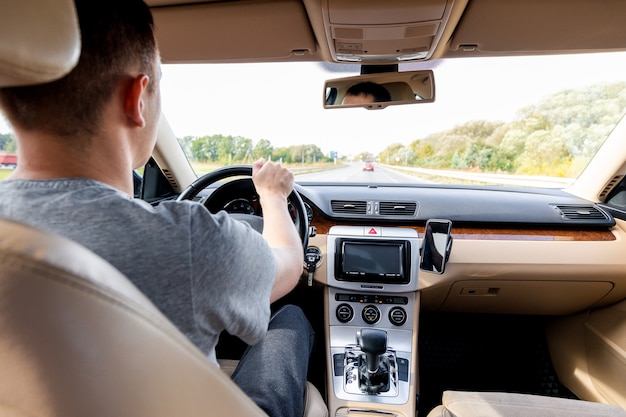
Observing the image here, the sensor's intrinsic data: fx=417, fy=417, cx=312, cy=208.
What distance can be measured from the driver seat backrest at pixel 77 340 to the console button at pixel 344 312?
2.03 meters

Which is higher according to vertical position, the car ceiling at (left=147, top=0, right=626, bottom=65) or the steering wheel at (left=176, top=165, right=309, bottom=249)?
the car ceiling at (left=147, top=0, right=626, bottom=65)

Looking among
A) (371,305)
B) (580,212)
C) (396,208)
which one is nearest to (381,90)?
(396,208)

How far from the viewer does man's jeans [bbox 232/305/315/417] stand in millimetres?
1610

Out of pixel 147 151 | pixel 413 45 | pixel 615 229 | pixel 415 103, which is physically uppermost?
pixel 413 45

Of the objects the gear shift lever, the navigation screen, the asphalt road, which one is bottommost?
the gear shift lever

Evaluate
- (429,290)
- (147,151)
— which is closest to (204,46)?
(147,151)

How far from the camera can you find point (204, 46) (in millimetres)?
2465

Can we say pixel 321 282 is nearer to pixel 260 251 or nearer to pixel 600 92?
pixel 260 251

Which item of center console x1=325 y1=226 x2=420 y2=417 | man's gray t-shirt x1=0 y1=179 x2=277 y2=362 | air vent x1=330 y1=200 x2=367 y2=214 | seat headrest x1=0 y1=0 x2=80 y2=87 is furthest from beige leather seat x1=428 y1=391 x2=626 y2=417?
seat headrest x1=0 y1=0 x2=80 y2=87

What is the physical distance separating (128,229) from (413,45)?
1.90 meters

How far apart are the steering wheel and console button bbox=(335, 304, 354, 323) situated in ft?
2.78

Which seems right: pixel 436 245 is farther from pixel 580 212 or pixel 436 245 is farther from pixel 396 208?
pixel 580 212

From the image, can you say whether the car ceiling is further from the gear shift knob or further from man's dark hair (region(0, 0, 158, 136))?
the gear shift knob

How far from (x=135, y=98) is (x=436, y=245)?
2.00 metres
